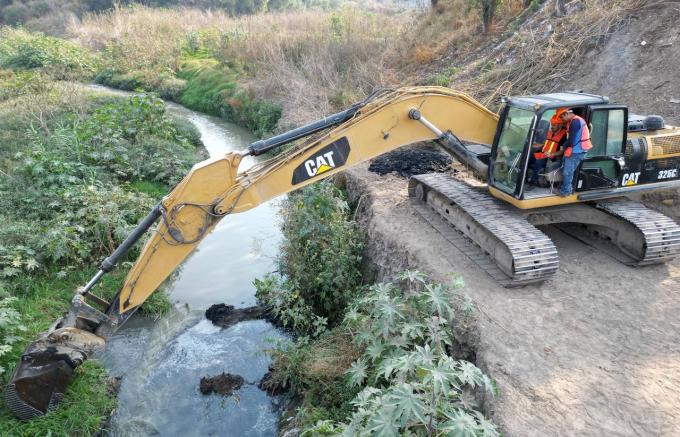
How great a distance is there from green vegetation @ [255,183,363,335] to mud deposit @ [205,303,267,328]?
0.21 metres

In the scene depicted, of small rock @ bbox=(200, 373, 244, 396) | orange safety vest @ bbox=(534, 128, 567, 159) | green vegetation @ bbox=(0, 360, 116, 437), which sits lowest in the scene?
small rock @ bbox=(200, 373, 244, 396)

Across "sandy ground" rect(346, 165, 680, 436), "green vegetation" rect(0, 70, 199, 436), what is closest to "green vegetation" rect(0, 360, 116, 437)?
"green vegetation" rect(0, 70, 199, 436)

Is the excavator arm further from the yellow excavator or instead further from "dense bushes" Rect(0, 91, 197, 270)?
"dense bushes" Rect(0, 91, 197, 270)

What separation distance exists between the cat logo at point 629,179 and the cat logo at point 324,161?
3624 millimetres

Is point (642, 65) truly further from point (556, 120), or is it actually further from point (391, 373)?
point (391, 373)

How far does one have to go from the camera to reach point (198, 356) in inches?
265

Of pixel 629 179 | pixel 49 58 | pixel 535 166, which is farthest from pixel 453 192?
pixel 49 58

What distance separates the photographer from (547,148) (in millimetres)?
6020

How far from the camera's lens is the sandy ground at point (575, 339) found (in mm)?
4074

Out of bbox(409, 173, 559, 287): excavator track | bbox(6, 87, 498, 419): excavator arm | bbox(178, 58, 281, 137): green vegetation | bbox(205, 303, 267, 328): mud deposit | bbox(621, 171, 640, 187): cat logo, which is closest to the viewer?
bbox(6, 87, 498, 419): excavator arm

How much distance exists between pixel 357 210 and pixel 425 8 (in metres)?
13.8

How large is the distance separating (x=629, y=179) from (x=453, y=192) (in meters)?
2.23

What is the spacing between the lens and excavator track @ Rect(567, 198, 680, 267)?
19.4ft

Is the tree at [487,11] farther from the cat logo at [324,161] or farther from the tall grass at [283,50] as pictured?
the cat logo at [324,161]
